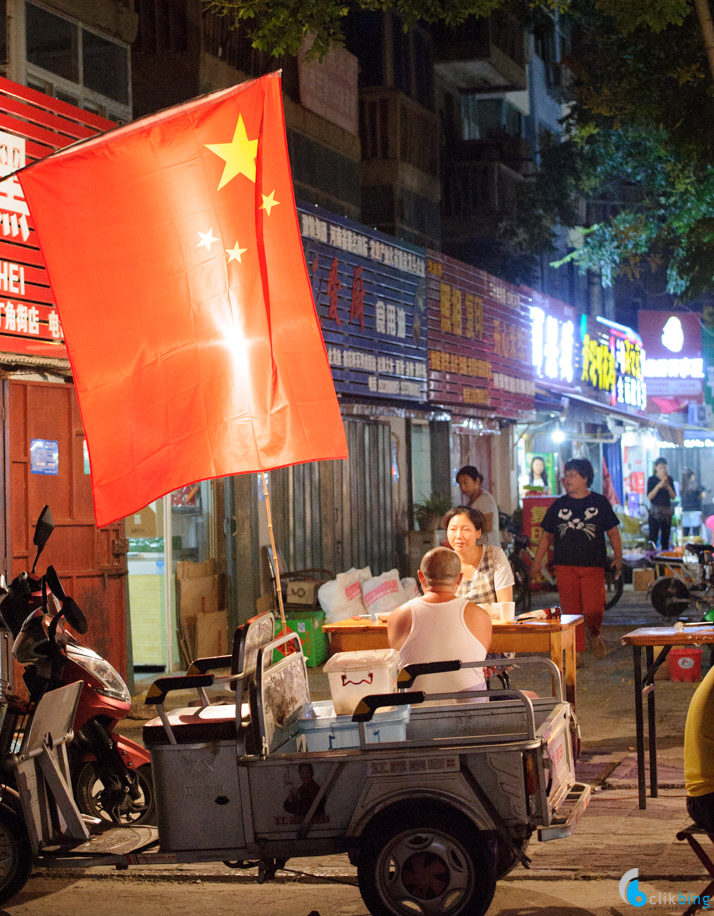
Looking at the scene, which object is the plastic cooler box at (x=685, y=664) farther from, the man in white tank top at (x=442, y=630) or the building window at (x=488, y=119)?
the building window at (x=488, y=119)

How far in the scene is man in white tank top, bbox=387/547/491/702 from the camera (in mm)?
6039

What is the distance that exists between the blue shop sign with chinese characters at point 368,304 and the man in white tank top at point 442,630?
7.33m

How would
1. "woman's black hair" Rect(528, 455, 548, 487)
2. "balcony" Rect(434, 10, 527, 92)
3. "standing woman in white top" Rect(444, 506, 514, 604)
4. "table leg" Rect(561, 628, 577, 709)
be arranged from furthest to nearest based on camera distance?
1. "woman's black hair" Rect(528, 455, 548, 487)
2. "balcony" Rect(434, 10, 527, 92)
3. "standing woman in white top" Rect(444, 506, 514, 604)
4. "table leg" Rect(561, 628, 577, 709)

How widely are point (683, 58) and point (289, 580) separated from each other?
7910 mm

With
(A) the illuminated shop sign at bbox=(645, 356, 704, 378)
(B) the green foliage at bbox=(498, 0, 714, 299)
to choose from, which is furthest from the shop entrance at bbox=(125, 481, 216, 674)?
(A) the illuminated shop sign at bbox=(645, 356, 704, 378)

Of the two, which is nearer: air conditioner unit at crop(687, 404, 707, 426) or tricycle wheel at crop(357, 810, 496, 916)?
tricycle wheel at crop(357, 810, 496, 916)

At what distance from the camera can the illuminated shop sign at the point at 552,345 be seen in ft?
74.7

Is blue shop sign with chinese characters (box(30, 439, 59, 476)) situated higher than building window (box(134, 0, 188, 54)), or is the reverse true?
building window (box(134, 0, 188, 54))

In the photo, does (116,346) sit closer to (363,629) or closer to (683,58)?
(363,629)

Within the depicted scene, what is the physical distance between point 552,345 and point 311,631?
41.8 feet

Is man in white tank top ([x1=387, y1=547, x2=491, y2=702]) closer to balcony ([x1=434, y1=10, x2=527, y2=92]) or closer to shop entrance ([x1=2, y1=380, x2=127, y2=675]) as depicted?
shop entrance ([x1=2, y1=380, x2=127, y2=675])

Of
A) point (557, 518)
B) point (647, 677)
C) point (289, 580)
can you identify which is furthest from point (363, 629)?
point (289, 580)

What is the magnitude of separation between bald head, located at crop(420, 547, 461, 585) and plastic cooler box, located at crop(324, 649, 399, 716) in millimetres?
817

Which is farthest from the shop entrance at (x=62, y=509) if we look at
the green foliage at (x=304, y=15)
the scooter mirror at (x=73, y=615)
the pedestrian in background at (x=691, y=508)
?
the pedestrian in background at (x=691, y=508)
